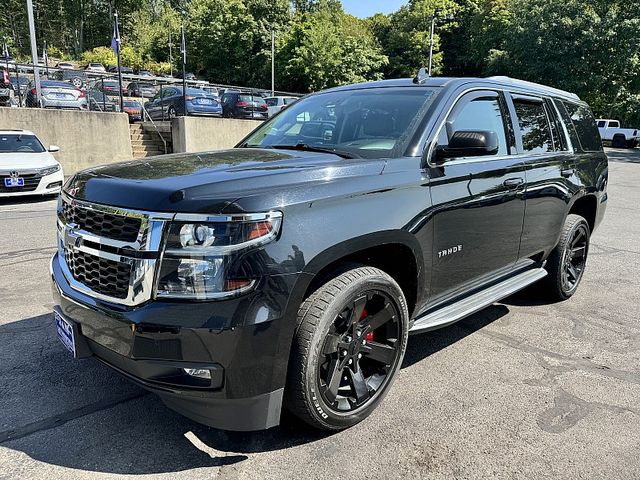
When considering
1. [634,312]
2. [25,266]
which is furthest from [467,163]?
[25,266]

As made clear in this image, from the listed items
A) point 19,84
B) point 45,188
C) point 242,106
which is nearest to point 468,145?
point 45,188

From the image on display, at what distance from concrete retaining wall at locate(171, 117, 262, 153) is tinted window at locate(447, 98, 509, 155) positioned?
1429cm

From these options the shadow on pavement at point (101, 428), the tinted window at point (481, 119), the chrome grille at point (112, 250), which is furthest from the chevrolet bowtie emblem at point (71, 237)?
the tinted window at point (481, 119)

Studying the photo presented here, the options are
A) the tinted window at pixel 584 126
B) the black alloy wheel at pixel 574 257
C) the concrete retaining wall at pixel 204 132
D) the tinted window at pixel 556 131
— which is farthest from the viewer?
the concrete retaining wall at pixel 204 132

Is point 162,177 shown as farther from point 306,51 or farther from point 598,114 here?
point 598,114

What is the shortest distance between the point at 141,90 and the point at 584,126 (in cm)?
1978

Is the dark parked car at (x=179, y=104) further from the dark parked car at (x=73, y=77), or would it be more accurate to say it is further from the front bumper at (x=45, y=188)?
the front bumper at (x=45, y=188)

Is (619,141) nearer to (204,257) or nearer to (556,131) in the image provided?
(556,131)

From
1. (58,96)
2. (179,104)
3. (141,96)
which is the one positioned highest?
(141,96)

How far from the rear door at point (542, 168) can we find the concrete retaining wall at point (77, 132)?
1469 cm

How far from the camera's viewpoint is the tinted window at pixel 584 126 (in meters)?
4.94

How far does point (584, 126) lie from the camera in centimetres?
512

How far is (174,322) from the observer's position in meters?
2.12

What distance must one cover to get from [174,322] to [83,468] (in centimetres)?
94
